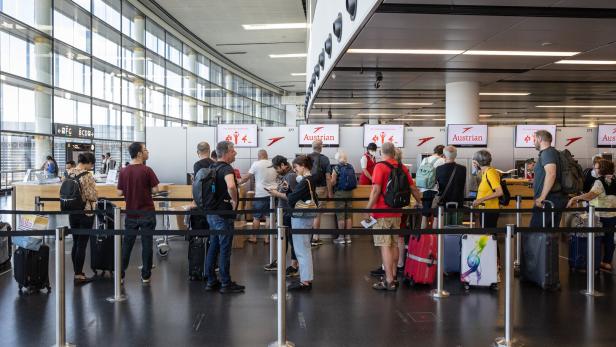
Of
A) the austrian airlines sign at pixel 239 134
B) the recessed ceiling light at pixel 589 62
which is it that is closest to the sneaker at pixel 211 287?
the austrian airlines sign at pixel 239 134

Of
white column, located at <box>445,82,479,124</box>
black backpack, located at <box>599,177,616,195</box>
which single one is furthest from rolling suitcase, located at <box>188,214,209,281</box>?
white column, located at <box>445,82,479,124</box>

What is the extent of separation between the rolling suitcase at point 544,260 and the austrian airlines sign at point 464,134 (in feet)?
23.7

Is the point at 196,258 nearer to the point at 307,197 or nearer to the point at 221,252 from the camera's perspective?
the point at 221,252

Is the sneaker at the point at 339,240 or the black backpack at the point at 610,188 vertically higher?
the black backpack at the point at 610,188

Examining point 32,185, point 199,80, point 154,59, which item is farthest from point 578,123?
point 32,185

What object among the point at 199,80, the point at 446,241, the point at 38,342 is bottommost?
the point at 38,342

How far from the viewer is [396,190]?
234 inches

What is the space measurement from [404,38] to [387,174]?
3.55 m

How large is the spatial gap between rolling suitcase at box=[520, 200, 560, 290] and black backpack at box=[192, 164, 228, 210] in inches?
139

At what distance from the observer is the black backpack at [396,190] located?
19.5ft

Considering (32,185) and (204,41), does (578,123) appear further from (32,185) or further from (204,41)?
(32,185)

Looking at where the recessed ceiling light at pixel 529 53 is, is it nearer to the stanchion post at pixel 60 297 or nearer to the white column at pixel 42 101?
the stanchion post at pixel 60 297

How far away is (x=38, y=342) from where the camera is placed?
4328 millimetres

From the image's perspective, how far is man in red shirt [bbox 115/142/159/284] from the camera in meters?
6.32
